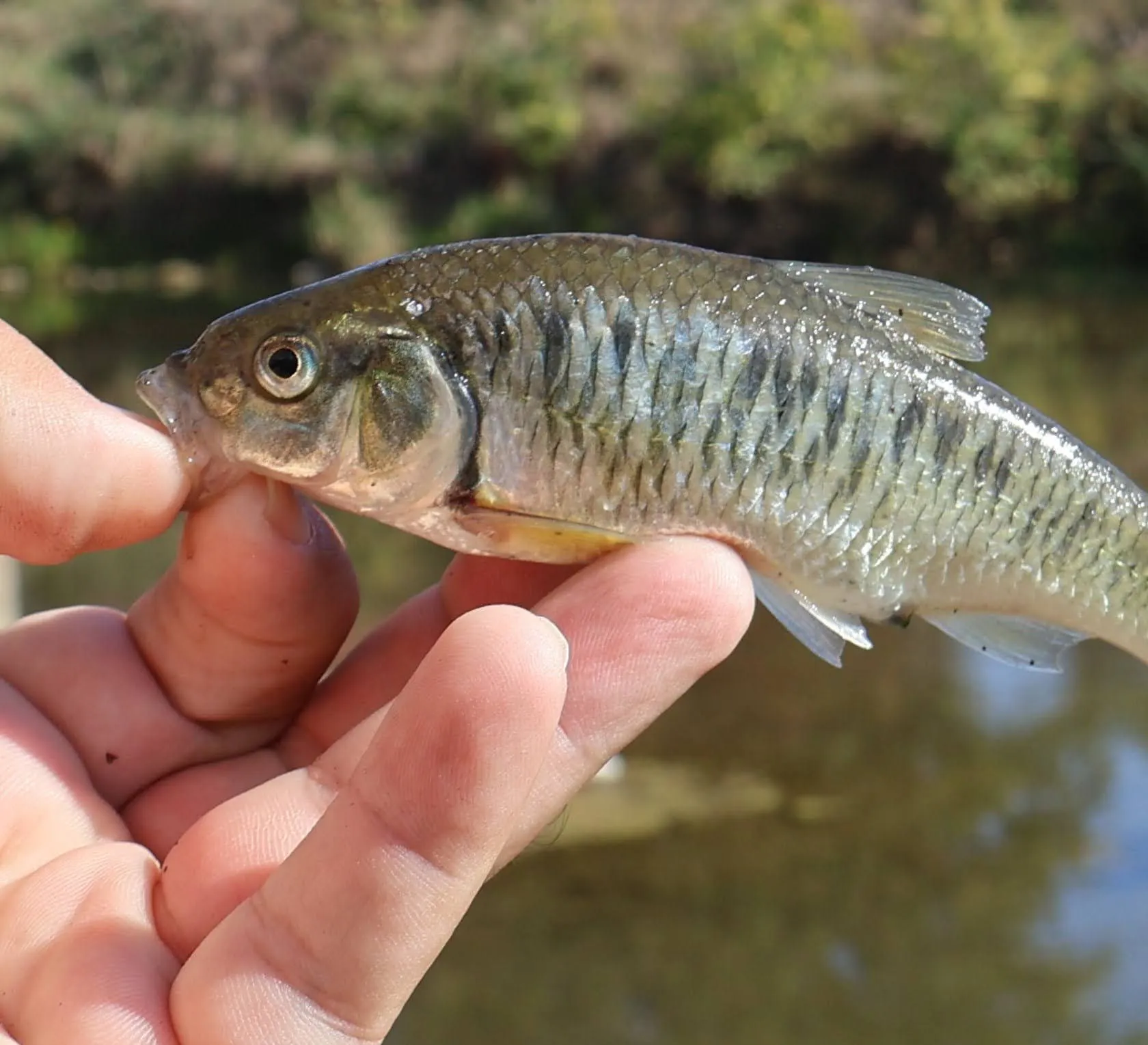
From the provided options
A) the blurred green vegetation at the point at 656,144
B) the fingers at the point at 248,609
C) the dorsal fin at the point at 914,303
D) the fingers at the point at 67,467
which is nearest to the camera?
the fingers at the point at 67,467

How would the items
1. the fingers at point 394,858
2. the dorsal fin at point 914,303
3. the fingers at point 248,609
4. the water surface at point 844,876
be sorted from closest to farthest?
the fingers at point 394,858
the fingers at point 248,609
the dorsal fin at point 914,303
the water surface at point 844,876

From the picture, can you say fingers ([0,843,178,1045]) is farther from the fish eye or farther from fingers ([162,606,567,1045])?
the fish eye

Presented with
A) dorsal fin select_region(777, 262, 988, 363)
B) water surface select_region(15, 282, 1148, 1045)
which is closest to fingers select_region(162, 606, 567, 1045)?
dorsal fin select_region(777, 262, 988, 363)

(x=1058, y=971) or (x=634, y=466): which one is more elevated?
(x=634, y=466)

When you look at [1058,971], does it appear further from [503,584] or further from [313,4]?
[313,4]

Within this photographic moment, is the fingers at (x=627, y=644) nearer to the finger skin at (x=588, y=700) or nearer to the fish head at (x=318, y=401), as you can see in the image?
the finger skin at (x=588, y=700)

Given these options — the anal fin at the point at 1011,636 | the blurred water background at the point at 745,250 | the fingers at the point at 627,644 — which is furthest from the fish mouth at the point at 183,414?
the blurred water background at the point at 745,250

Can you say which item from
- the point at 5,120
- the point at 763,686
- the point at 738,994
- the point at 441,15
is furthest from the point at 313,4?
the point at 738,994

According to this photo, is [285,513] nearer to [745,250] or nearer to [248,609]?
[248,609]
